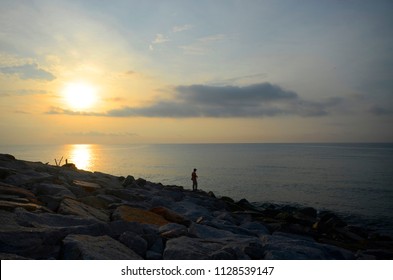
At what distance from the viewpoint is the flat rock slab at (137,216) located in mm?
9969

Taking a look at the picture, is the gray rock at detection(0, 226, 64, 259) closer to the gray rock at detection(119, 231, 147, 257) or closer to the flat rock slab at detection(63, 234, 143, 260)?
the flat rock slab at detection(63, 234, 143, 260)

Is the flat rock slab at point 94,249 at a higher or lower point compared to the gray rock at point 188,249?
higher

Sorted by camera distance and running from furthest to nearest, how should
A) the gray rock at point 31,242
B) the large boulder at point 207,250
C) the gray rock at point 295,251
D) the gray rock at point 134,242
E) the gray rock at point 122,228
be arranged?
the gray rock at point 295,251 < the gray rock at point 122,228 < the gray rock at point 134,242 < the large boulder at point 207,250 < the gray rock at point 31,242

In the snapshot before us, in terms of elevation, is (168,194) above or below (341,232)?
above

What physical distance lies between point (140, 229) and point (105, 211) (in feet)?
10.9

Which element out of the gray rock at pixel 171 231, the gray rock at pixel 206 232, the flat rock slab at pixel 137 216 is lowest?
the gray rock at pixel 206 232

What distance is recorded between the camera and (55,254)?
253 inches

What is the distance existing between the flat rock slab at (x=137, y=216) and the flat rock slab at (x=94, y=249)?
2.63 m

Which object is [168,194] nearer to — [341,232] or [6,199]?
[341,232]

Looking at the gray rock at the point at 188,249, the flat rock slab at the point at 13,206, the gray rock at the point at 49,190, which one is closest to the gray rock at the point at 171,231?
the gray rock at the point at 188,249

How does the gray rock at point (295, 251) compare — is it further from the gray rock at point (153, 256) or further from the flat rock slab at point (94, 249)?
the flat rock slab at point (94, 249)

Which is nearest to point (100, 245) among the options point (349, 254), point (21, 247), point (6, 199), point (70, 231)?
point (70, 231)

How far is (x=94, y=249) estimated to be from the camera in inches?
253

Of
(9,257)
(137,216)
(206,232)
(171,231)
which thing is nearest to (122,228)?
(171,231)
